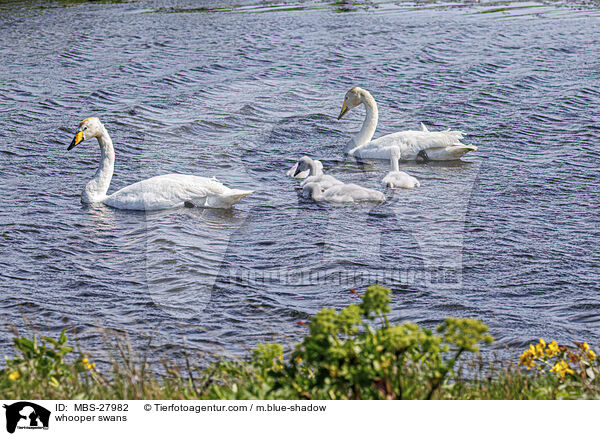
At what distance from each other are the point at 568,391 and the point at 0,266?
6.39 m

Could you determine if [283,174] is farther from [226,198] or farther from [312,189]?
[226,198]

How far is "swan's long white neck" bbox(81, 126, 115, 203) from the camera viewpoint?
35.5 ft

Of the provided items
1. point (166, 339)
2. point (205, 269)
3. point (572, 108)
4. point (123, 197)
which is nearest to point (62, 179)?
point (123, 197)

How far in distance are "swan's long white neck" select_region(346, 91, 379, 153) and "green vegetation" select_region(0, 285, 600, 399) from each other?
28.8 feet

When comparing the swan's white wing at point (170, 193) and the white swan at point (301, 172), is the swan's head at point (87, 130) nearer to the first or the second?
the swan's white wing at point (170, 193)

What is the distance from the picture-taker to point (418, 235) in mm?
9625

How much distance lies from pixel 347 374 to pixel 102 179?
783 cm

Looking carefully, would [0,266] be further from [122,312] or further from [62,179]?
[62,179]

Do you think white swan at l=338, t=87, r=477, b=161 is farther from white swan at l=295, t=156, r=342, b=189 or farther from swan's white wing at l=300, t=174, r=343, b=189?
swan's white wing at l=300, t=174, r=343, b=189

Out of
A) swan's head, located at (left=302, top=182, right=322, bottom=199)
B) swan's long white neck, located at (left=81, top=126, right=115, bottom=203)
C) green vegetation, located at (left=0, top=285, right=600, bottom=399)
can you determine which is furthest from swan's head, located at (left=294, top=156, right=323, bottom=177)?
green vegetation, located at (left=0, top=285, right=600, bottom=399)
